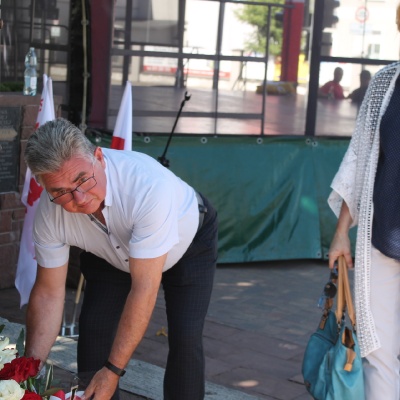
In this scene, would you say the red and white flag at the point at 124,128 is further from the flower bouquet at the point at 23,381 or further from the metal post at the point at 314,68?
the flower bouquet at the point at 23,381

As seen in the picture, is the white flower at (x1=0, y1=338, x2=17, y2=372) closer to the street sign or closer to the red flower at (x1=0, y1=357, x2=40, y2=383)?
the red flower at (x1=0, y1=357, x2=40, y2=383)

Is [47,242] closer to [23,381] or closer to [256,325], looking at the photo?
[23,381]

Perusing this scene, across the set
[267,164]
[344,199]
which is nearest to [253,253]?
[267,164]

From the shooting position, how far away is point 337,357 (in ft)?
11.2

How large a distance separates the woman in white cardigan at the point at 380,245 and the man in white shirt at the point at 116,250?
61 cm

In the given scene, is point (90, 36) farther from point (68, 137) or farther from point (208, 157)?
point (68, 137)

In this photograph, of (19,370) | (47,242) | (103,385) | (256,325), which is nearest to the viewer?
(19,370)

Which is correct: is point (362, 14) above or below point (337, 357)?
above

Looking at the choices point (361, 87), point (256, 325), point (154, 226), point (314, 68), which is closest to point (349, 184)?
point (154, 226)

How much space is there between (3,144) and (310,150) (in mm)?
2644

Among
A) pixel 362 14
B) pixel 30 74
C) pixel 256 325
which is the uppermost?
pixel 362 14

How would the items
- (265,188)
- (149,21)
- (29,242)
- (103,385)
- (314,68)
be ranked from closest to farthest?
1. (103,385)
2. (29,242)
3. (149,21)
4. (265,188)
5. (314,68)

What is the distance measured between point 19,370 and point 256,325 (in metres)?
3.32

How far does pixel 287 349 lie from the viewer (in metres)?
5.33
